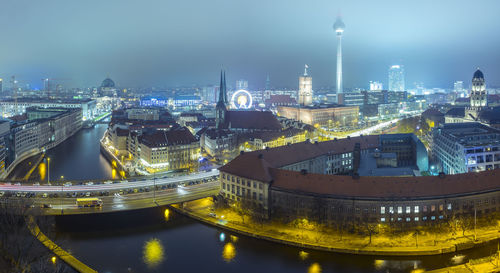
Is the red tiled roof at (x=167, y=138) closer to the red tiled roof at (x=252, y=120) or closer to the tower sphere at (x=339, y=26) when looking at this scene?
the red tiled roof at (x=252, y=120)

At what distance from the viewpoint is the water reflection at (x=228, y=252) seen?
595 inches

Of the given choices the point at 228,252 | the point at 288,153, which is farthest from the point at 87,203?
the point at 288,153

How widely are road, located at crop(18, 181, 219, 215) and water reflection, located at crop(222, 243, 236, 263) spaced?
4.70 m

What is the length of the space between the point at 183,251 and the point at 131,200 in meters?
5.59

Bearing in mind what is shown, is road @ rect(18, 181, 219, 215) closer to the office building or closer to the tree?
the tree

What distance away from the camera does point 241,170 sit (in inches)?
771

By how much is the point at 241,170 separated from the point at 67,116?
36.5 meters

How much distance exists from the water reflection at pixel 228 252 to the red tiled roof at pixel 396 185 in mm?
3202

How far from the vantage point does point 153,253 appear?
1557 cm

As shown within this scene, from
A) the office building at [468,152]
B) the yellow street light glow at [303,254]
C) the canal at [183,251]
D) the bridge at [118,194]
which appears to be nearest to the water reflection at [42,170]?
the bridge at [118,194]

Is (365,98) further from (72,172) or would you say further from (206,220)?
(206,220)

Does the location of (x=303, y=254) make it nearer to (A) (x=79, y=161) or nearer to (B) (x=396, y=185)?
(B) (x=396, y=185)

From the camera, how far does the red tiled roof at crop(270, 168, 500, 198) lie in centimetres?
1645

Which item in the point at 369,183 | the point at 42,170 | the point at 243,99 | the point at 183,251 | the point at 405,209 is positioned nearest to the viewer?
the point at 183,251
